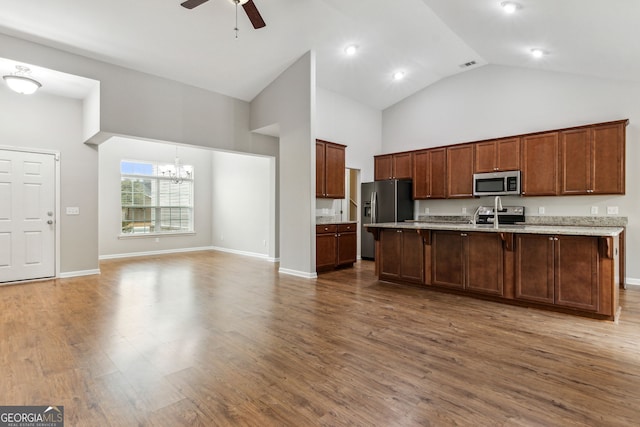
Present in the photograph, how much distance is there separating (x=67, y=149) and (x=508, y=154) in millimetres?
7633

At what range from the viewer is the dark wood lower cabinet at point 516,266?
10.9 ft

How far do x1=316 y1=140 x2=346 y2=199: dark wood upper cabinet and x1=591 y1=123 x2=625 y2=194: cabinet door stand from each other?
412cm

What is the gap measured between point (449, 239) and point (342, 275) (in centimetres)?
205

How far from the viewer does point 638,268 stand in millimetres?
4820

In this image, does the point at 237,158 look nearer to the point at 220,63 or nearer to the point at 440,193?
the point at 220,63

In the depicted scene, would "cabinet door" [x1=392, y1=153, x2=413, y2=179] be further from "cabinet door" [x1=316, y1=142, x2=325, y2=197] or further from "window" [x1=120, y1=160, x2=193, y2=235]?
"window" [x1=120, y1=160, x2=193, y2=235]

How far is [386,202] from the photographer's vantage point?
6828 mm

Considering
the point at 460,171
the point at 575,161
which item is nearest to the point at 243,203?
the point at 460,171

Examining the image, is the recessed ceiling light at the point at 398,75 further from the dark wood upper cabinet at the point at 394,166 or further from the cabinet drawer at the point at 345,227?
the cabinet drawer at the point at 345,227

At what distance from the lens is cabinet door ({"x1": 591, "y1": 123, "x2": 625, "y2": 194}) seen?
469 cm

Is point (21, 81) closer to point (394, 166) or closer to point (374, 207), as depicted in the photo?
point (374, 207)

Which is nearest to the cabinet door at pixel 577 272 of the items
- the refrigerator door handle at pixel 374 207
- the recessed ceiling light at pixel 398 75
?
the refrigerator door handle at pixel 374 207

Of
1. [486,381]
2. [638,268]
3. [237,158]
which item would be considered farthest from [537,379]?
[237,158]

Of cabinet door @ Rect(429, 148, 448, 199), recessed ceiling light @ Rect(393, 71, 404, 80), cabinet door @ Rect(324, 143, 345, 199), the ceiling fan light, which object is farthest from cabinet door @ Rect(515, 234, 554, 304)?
the ceiling fan light
